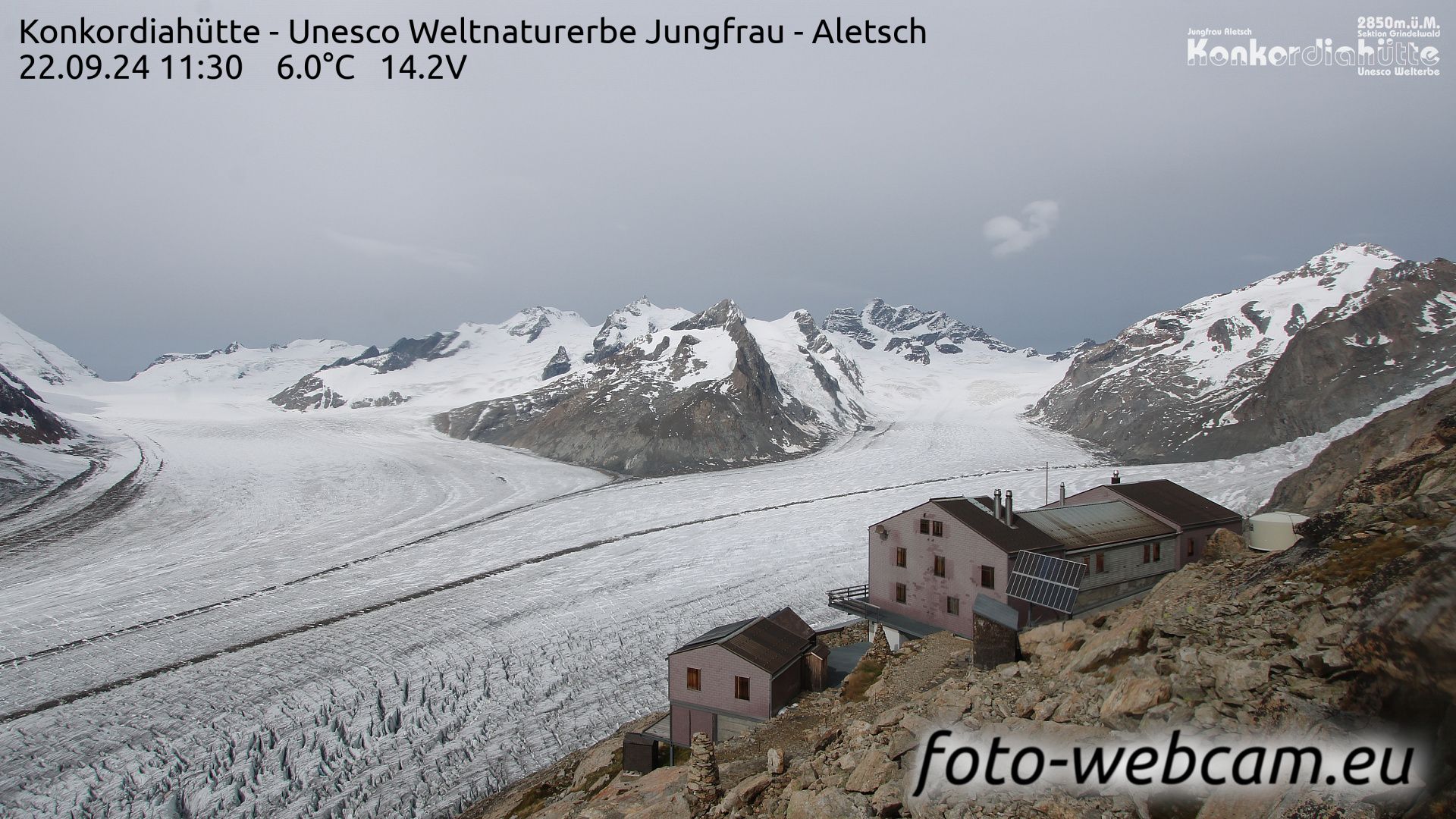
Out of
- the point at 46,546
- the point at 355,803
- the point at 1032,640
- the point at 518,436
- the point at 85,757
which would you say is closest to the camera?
the point at 1032,640

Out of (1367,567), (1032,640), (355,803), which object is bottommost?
(355,803)

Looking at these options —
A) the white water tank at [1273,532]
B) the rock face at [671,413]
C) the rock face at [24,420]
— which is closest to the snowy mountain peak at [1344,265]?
the rock face at [671,413]

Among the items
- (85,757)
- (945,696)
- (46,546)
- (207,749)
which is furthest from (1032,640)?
(46,546)

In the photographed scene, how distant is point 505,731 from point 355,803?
190 inches

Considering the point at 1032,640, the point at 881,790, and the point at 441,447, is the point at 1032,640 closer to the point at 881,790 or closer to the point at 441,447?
the point at 881,790

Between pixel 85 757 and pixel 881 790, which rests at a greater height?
pixel 881 790

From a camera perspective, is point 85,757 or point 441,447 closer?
point 85,757

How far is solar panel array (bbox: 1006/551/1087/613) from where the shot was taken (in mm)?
20391

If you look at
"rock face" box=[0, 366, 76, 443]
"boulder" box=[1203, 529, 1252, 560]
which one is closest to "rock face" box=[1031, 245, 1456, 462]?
"boulder" box=[1203, 529, 1252, 560]

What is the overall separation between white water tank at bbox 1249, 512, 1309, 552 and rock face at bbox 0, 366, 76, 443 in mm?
99934

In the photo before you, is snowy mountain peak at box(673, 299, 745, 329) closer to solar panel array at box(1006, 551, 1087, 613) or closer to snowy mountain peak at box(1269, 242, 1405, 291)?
snowy mountain peak at box(1269, 242, 1405, 291)

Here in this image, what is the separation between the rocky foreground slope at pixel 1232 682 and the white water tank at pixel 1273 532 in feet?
32.0

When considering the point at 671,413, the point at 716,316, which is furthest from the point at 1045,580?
the point at 716,316

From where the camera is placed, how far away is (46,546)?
45125 millimetres
